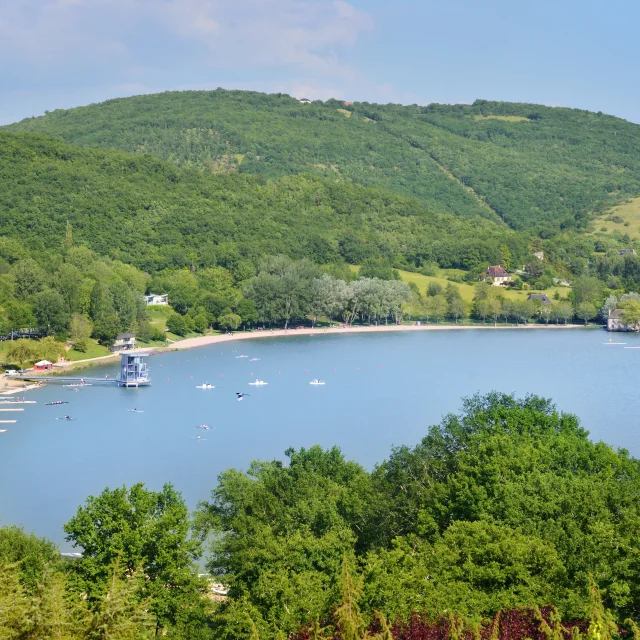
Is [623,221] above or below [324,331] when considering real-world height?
above

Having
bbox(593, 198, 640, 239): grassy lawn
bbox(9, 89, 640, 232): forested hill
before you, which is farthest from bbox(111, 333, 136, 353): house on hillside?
bbox(593, 198, 640, 239): grassy lawn

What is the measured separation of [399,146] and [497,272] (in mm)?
68258

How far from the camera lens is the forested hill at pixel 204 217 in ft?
241

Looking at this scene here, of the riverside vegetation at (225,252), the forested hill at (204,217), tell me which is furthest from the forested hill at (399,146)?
the riverside vegetation at (225,252)

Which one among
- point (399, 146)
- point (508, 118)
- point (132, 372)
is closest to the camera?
point (132, 372)

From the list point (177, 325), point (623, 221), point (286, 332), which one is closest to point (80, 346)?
point (177, 325)

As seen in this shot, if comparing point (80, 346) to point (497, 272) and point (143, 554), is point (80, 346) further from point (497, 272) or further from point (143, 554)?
point (497, 272)

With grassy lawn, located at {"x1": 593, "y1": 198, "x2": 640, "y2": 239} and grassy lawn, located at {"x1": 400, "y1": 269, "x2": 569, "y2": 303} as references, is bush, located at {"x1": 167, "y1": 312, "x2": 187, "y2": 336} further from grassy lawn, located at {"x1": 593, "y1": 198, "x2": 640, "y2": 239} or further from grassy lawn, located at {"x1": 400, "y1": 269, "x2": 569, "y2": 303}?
grassy lawn, located at {"x1": 593, "y1": 198, "x2": 640, "y2": 239}

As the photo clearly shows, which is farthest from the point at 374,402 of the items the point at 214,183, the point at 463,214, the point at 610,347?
the point at 463,214

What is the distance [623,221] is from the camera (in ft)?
A: 343

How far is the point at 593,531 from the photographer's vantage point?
12820 millimetres

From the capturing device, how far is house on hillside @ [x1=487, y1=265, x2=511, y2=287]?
79.9 metres

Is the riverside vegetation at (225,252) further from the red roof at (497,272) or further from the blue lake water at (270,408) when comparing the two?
the blue lake water at (270,408)

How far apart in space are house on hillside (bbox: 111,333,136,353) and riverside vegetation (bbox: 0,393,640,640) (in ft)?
118
